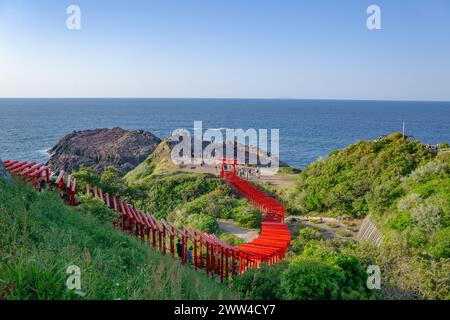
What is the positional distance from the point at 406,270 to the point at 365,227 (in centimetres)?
634

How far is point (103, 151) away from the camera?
2248 inches

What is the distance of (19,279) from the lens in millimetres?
4449

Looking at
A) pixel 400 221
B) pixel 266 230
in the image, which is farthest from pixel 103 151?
pixel 400 221

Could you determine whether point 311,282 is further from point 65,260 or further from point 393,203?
point 393,203

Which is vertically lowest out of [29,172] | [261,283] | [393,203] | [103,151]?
[103,151]

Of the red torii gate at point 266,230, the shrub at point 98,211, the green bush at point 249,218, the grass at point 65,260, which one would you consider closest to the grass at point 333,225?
the red torii gate at point 266,230

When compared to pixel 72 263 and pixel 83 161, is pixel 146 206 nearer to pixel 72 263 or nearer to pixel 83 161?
pixel 72 263

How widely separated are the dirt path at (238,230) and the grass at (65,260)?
8.36 metres

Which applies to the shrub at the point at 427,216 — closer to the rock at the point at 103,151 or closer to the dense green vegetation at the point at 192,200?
the dense green vegetation at the point at 192,200

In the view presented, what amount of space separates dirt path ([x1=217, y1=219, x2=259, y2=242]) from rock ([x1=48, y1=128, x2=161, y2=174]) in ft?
108

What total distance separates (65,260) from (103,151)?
5387 cm

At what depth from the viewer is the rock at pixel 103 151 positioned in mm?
53656

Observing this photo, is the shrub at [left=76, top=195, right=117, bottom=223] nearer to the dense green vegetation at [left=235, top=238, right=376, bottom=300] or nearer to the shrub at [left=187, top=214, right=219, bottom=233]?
the dense green vegetation at [left=235, top=238, right=376, bottom=300]

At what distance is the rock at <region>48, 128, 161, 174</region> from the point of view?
53.7 meters
